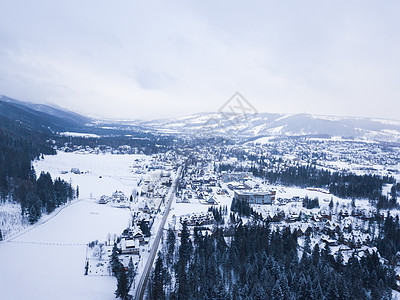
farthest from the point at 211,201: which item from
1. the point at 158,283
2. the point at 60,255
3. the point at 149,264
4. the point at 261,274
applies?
the point at 158,283

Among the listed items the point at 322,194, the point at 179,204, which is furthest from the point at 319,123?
the point at 179,204

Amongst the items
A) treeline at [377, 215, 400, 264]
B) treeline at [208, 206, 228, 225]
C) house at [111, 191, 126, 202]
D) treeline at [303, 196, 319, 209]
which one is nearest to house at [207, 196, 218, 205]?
treeline at [208, 206, 228, 225]

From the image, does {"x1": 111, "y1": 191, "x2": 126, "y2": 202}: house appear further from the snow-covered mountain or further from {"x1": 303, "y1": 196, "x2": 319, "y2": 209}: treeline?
the snow-covered mountain

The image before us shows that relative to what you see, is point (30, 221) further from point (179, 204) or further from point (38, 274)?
point (179, 204)

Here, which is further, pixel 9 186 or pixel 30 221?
pixel 9 186

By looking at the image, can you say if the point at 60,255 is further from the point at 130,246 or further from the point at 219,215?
the point at 219,215

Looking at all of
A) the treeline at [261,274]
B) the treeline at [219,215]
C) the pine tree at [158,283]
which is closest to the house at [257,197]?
the treeline at [219,215]
